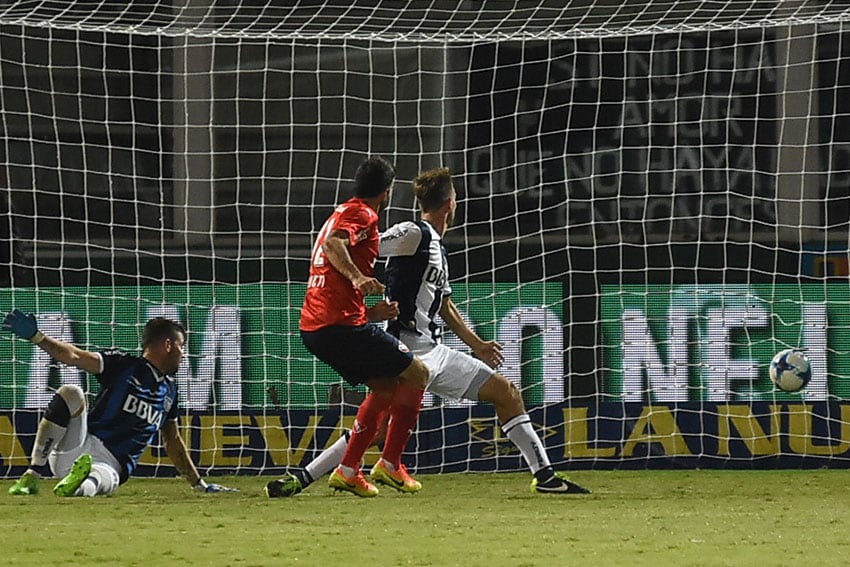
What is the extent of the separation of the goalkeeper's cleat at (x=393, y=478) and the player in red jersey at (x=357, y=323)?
0.16 m

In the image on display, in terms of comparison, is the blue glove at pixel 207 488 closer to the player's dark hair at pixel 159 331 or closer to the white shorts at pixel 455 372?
the player's dark hair at pixel 159 331

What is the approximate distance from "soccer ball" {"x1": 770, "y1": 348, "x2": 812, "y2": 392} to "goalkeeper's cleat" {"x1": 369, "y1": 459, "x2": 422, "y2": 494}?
7.15ft

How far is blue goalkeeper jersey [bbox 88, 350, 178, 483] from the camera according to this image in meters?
7.67

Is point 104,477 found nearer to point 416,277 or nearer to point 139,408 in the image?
point 139,408

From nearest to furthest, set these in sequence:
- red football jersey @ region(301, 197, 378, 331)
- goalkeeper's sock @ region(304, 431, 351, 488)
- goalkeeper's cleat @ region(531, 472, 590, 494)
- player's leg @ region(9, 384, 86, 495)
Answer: red football jersey @ region(301, 197, 378, 331), goalkeeper's sock @ region(304, 431, 351, 488), goalkeeper's cleat @ region(531, 472, 590, 494), player's leg @ region(9, 384, 86, 495)

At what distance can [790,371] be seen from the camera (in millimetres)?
8781

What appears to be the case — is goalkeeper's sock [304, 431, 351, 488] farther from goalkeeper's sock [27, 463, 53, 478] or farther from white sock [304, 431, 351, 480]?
goalkeeper's sock [27, 463, 53, 478]

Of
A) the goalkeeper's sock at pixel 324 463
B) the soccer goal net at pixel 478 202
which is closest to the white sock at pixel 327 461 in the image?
the goalkeeper's sock at pixel 324 463

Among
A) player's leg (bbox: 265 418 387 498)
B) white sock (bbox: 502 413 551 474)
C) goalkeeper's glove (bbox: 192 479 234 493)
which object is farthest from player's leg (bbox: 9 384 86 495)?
white sock (bbox: 502 413 551 474)

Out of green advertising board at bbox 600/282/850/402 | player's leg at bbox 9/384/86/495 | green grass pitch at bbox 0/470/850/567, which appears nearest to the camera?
green grass pitch at bbox 0/470/850/567

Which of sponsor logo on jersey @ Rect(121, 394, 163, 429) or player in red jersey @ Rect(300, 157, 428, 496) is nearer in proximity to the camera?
player in red jersey @ Rect(300, 157, 428, 496)

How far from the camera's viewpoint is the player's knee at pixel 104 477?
741cm

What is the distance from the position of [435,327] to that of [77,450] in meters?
1.69

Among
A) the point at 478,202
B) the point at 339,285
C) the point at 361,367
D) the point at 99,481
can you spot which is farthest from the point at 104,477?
the point at 478,202
